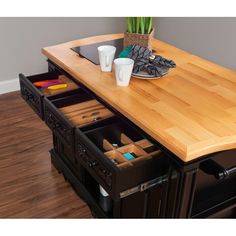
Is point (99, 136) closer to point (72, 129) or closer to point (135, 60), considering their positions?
point (72, 129)

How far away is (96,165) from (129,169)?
0.16 m

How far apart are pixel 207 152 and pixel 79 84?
76 cm

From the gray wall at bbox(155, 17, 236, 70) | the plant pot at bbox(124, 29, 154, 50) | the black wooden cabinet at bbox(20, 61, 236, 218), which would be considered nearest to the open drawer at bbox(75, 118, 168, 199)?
the black wooden cabinet at bbox(20, 61, 236, 218)

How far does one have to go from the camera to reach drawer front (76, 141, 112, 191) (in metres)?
1.21

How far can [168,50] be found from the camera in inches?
77.4

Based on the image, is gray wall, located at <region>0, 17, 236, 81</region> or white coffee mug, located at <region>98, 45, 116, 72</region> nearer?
white coffee mug, located at <region>98, 45, 116, 72</region>

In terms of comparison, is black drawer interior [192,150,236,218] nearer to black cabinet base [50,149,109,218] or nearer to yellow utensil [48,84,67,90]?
black cabinet base [50,149,109,218]

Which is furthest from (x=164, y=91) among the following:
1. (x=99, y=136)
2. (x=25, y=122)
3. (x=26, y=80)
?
(x=25, y=122)

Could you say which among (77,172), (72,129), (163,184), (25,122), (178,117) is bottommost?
(25,122)

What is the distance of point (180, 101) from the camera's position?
1.41 metres

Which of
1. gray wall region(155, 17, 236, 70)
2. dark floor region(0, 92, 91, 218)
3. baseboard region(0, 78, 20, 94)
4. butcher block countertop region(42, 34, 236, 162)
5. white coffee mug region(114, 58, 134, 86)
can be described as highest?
white coffee mug region(114, 58, 134, 86)

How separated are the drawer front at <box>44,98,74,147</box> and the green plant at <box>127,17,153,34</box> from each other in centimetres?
62

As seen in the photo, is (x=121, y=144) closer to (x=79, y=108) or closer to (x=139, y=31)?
(x=79, y=108)

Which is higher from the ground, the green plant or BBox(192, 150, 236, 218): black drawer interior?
the green plant
